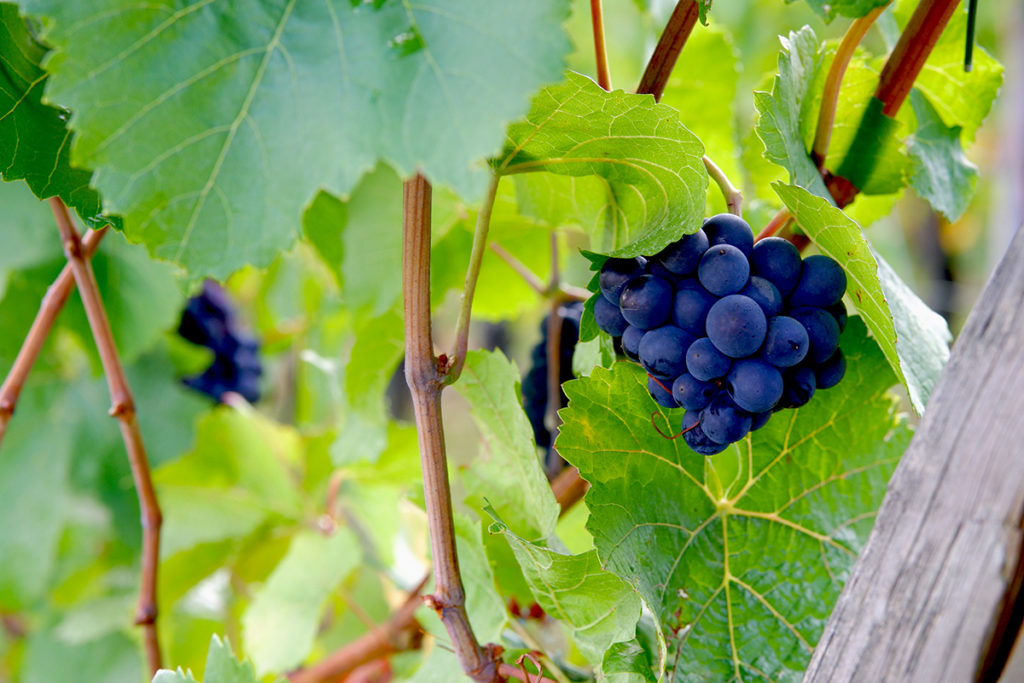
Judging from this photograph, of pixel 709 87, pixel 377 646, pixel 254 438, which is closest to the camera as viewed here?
pixel 709 87

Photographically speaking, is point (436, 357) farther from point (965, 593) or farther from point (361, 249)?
point (361, 249)

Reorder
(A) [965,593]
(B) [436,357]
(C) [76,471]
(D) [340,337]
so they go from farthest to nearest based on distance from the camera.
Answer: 1. (D) [340,337]
2. (C) [76,471]
3. (B) [436,357]
4. (A) [965,593]

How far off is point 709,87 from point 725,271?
16.0 inches

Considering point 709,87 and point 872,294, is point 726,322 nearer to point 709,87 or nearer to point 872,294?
point 872,294

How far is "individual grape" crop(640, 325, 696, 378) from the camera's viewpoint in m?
0.45

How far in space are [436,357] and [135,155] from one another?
0.20m

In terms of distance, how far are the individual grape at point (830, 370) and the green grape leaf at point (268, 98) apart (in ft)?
0.84

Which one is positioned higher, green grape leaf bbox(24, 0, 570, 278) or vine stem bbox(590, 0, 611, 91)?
green grape leaf bbox(24, 0, 570, 278)

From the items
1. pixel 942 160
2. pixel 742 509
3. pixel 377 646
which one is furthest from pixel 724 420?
pixel 377 646

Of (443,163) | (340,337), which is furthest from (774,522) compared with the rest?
(340,337)

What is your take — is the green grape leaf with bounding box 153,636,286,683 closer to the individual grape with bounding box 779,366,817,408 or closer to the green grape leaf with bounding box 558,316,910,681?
the green grape leaf with bounding box 558,316,910,681

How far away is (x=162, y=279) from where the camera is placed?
3.23ft

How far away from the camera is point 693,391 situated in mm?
456

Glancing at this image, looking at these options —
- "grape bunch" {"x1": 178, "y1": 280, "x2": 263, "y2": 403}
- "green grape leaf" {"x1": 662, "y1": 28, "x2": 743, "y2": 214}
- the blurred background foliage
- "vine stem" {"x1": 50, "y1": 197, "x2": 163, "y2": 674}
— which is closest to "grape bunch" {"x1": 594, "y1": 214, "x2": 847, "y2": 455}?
the blurred background foliage
